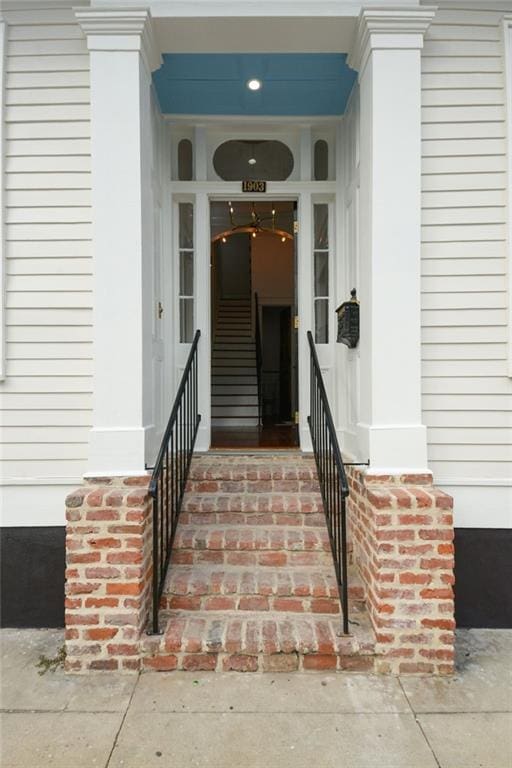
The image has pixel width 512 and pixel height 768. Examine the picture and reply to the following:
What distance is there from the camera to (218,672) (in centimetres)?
219

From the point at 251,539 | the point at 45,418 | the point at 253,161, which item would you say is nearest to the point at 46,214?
the point at 45,418

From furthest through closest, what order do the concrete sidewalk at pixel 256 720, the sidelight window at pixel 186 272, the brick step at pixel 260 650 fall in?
the sidelight window at pixel 186 272, the brick step at pixel 260 650, the concrete sidewalk at pixel 256 720

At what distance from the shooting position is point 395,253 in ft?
8.05

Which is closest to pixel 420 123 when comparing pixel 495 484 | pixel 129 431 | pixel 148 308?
pixel 148 308

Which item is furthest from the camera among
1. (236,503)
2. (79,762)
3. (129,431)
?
Result: (236,503)

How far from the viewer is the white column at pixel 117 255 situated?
243cm

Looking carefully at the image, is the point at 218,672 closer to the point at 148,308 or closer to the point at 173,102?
the point at 148,308

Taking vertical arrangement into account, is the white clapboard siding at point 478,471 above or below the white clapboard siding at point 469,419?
below

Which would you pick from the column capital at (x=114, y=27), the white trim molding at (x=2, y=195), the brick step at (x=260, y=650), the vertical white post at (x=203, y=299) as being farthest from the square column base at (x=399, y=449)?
the column capital at (x=114, y=27)

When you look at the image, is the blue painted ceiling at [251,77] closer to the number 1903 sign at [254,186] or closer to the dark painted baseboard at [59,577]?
the number 1903 sign at [254,186]

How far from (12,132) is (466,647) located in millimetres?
3868

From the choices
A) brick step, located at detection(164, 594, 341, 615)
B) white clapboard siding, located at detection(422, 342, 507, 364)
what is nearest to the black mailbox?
white clapboard siding, located at detection(422, 342, 507, 364)

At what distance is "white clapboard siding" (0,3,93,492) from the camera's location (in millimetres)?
2656

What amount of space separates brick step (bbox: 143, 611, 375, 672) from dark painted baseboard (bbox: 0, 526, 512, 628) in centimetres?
80
